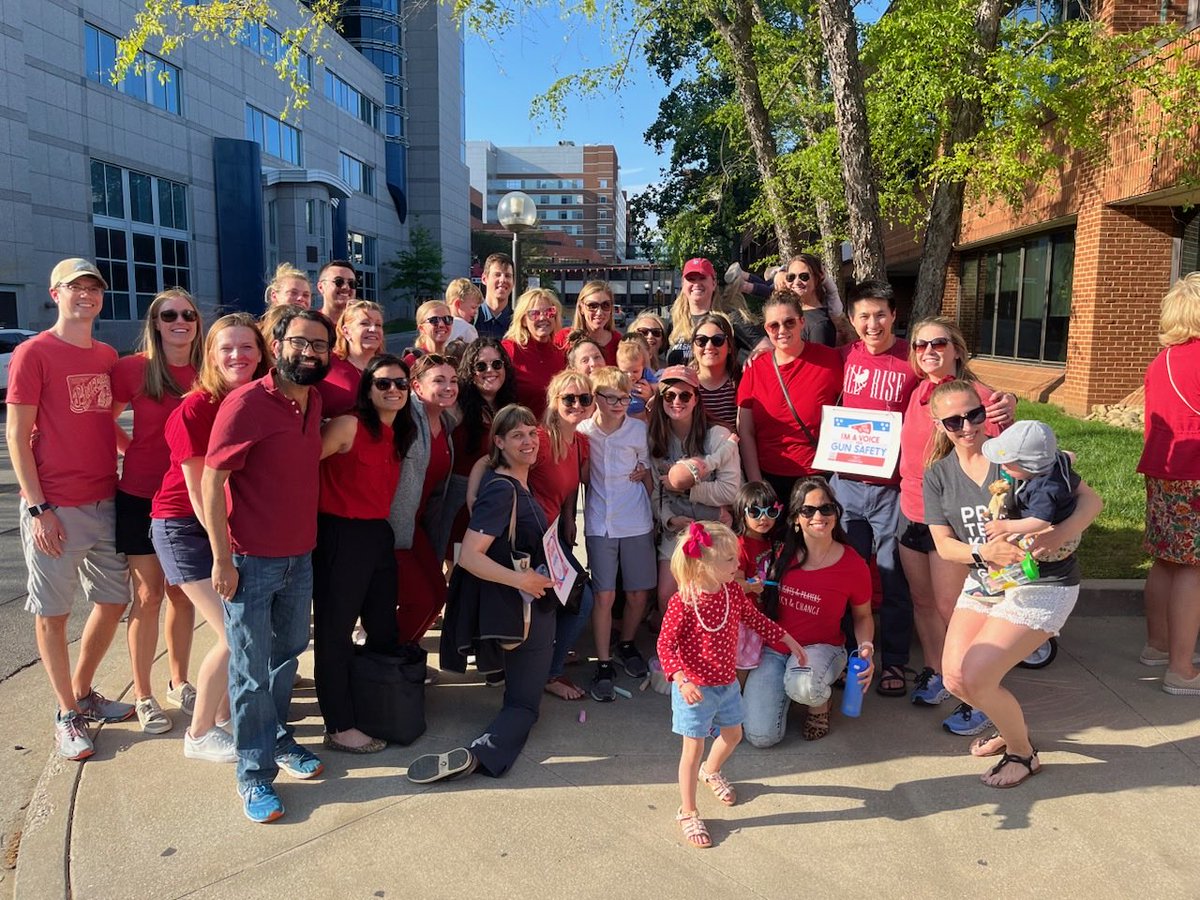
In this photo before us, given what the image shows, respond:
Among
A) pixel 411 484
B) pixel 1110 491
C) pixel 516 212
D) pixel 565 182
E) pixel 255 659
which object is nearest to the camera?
pixel 255 659

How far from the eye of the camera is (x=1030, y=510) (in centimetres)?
328

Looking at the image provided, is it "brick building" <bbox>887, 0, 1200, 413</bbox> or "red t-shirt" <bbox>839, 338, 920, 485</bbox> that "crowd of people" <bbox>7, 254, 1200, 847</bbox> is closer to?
"red t-shirt" <bbox>839, 338, 920, 485</bbox>

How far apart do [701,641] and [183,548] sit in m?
2.17

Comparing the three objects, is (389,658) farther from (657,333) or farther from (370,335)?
(657,333)

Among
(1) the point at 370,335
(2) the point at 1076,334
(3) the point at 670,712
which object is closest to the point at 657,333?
(1) the point at 370,335

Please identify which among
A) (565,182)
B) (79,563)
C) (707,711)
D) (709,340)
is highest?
(565,182)

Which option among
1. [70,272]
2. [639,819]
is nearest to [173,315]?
[70,272]

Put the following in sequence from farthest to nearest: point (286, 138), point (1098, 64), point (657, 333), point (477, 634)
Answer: point (286, 138) → point (1098, 64) → point (657, 333) → point (477, 634)

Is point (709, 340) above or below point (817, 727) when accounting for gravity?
above

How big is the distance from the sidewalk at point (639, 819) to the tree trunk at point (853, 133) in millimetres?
4120

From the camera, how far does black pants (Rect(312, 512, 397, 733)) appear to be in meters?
3.73

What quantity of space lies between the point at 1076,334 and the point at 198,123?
3569cm

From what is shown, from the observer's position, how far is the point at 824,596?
4000 mm

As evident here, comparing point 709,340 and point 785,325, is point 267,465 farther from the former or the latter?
point 785,325
